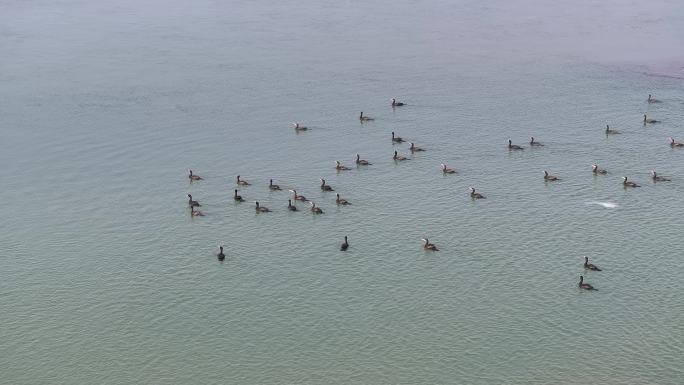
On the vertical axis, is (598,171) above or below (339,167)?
above

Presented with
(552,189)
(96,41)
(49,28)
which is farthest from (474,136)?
(49,28)

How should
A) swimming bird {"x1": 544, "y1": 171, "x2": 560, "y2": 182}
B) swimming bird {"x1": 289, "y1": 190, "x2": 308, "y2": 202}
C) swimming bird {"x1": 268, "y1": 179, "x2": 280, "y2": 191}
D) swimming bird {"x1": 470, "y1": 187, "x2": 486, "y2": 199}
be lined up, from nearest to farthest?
swimming bird {"x1": 289, "y1": 190, "x2": 308, "y2": 202}, swimming bird {"x1": 470, "y1": 187, "x2": 486, "y2": 199}, swimming bird {"x1": 268, "y1": 179, "x2": 280, "y2": 191}, swimming bird {"x1": 544, "y1": 171, "x2": 560, "y2": 182}

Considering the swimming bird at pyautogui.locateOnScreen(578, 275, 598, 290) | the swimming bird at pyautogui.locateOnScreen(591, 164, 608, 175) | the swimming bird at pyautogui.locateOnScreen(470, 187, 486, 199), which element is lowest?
the swimming bird at pyautogui.locateOnScreen(578, 275, 598, 290)

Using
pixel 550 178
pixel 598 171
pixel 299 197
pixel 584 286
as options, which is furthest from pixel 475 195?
pixel 584 286

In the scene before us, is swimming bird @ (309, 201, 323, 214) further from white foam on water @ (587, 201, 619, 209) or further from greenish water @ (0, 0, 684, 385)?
white foam on water @ (587, 201, 619, 209)

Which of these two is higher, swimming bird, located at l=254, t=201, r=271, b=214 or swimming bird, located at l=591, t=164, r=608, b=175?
swimming bird, located at l=591, t=164, r=608, b=175

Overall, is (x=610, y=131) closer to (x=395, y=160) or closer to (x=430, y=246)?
(x=395, y=160)

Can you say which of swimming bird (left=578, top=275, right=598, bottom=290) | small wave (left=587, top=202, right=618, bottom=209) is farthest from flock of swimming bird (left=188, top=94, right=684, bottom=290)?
small wave (left=587, top=202, right=618, bottom=209)

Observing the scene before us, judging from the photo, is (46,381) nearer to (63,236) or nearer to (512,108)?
(63,236)
